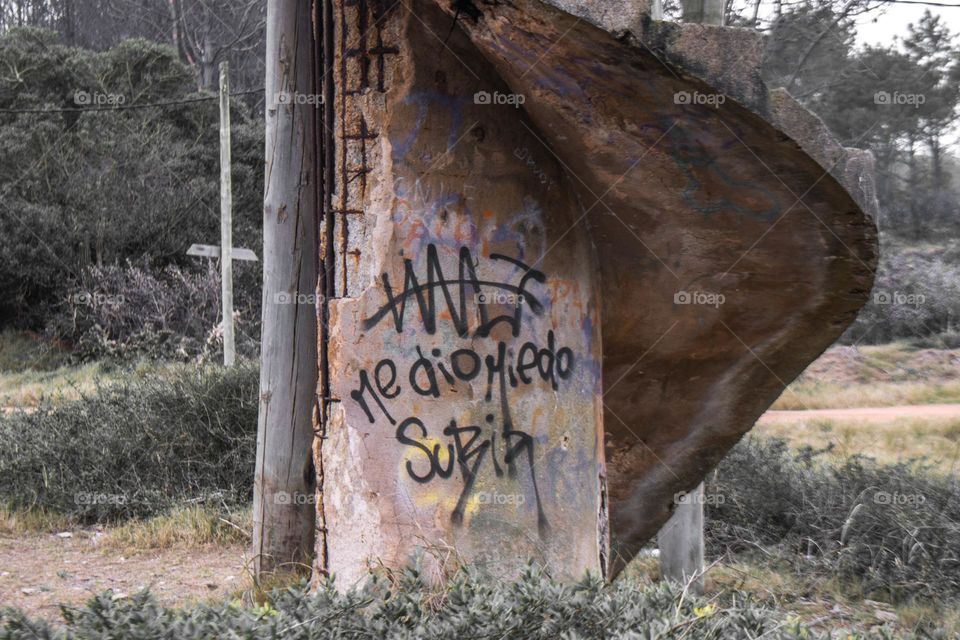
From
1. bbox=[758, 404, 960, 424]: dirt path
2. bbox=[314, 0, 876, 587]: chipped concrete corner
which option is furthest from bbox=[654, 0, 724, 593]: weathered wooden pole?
bbox=[758, 404, 960, 424]: dirt path

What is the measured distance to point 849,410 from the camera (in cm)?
1741

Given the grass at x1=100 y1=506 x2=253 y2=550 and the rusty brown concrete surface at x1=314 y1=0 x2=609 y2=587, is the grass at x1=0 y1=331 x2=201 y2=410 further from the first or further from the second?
the rusty brown concrete surface at x1=314 y1=0 x2=609 y2=587

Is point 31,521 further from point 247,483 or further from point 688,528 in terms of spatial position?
point 688,528

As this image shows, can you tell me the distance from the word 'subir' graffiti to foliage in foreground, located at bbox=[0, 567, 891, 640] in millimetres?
1045

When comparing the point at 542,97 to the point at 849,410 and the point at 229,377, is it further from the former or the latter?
the point at 849,410

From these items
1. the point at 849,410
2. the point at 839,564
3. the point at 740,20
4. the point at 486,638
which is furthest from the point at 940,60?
the point at 486,638

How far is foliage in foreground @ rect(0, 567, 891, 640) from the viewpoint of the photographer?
3035 millimetres

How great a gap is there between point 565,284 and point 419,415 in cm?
95

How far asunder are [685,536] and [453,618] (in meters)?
3.82

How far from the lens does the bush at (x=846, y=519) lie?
22.9ft

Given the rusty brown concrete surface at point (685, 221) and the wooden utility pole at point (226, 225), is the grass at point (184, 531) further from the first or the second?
the wooden utility pole at point (226, 225)

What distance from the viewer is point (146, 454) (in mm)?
9312

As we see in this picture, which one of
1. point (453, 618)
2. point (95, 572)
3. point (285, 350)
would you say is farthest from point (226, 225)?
point (453, 618)

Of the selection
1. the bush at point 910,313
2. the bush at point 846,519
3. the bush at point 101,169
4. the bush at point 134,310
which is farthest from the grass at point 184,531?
the bush at point 910,313
